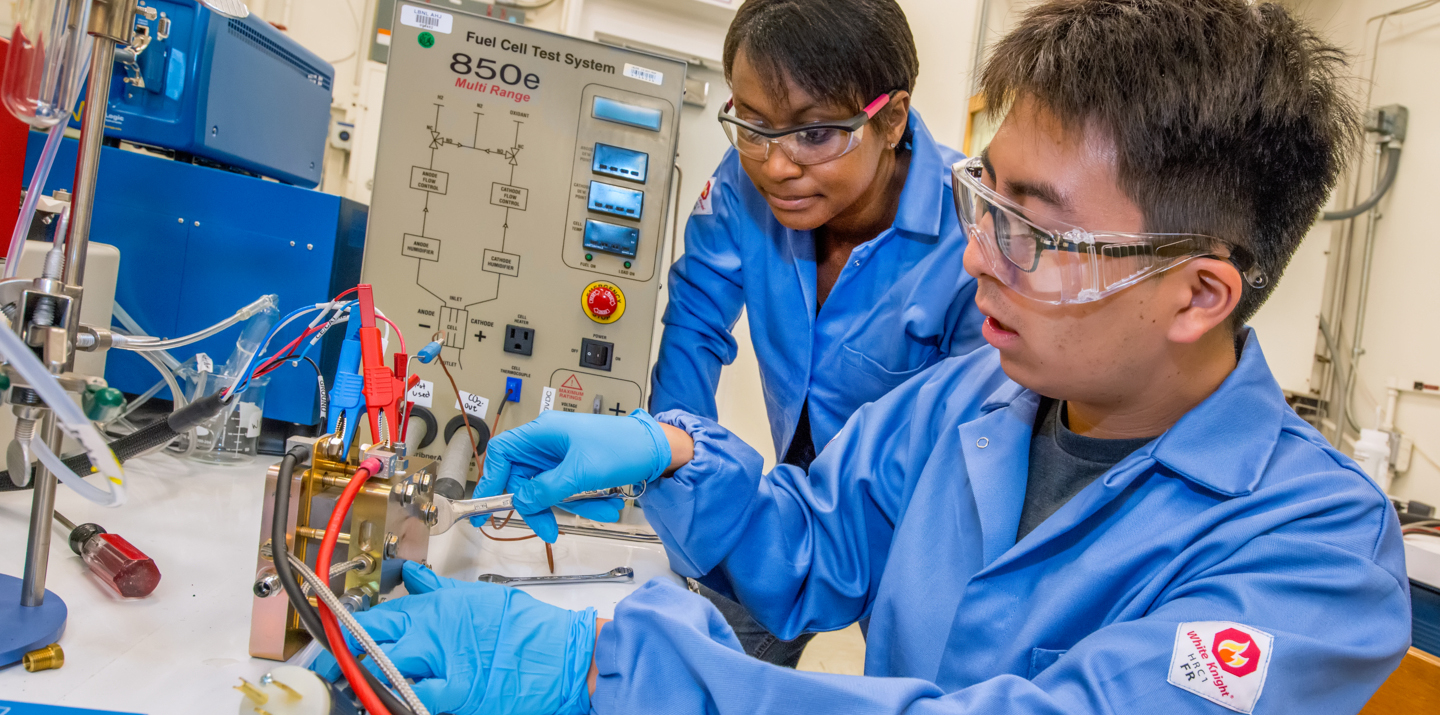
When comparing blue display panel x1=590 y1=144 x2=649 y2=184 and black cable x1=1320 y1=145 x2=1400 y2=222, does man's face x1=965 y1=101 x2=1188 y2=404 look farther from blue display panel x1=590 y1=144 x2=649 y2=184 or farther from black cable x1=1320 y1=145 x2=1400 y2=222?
black cable x1=1320 y1=145 x2=1400 y2=222

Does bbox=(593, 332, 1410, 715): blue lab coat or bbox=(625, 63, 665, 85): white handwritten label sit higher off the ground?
bbox=(625, 63, 665, 85): white handwritten label

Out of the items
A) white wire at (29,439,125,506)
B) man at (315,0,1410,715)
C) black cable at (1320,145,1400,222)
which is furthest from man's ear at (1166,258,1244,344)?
black cable at (1320,145,1400,222)

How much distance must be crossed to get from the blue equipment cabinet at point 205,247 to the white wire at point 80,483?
1.09 m

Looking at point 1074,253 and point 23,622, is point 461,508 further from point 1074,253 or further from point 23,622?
point 1074,253

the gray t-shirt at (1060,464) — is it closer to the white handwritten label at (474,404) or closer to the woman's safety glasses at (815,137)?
the woman's safety glasses at (815,137)

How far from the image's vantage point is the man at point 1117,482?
633mm

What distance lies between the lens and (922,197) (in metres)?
1.39

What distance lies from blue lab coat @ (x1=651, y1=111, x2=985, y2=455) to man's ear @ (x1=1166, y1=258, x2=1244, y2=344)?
0.58 m

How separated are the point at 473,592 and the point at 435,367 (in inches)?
36.6

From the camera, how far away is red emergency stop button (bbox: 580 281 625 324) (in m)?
1.65

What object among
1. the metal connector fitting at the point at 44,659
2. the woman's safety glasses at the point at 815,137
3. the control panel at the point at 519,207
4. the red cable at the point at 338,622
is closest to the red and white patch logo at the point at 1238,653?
the red cable at the point at 338,622

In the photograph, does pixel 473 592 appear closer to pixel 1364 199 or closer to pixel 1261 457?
pixel 1261 457

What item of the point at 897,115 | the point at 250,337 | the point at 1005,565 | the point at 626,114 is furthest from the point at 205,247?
the point at 1005,565

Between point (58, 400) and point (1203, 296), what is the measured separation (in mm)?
847
